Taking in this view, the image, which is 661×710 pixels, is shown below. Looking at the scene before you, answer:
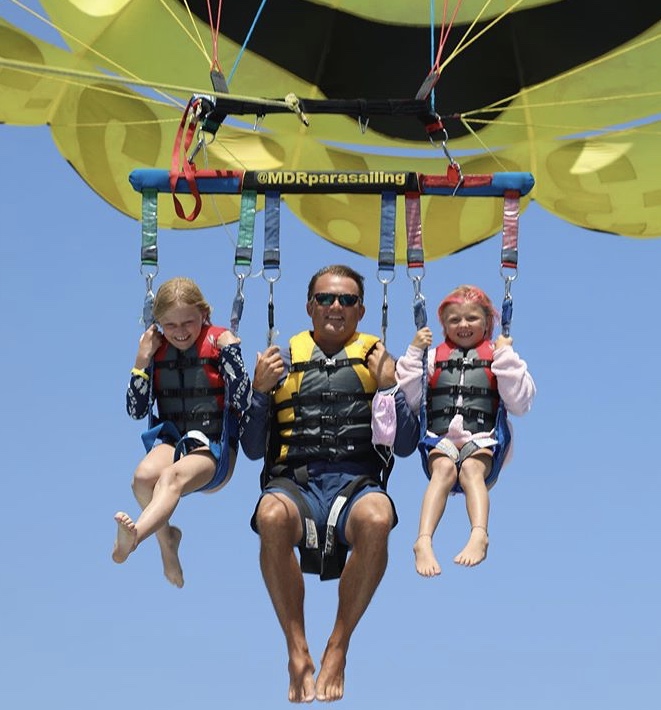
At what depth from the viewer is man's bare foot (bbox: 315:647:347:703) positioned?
8.98 meters

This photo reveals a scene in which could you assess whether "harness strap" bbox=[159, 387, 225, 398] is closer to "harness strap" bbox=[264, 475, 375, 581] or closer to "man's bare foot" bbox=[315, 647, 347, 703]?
"harness strap" bbox=[264, 475, 375, 581]

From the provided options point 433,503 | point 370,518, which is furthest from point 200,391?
point 433,503

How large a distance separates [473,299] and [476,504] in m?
1.03

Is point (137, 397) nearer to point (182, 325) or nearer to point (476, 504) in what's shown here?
point (182, 325)

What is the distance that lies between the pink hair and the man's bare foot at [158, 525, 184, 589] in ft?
5.71

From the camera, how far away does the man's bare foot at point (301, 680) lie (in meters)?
9.02

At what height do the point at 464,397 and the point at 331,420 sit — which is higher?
the point at 464,397

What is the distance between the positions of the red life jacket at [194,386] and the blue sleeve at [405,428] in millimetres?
855

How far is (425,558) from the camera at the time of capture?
29.5ft

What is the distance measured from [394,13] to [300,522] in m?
4.14

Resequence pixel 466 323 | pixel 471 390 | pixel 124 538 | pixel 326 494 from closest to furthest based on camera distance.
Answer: pixel 124 538, pixel 326 494, pixel 471 390, pixel 466 323

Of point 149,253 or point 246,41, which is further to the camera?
point 246,41

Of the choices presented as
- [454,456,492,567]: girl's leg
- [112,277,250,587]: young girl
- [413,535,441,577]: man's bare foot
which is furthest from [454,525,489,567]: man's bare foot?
[112,277,250,587]: young girl

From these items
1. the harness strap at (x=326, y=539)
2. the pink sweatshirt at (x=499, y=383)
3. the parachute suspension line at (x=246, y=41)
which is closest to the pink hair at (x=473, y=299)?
the pink sweatshirt at (x=499, y=383)
